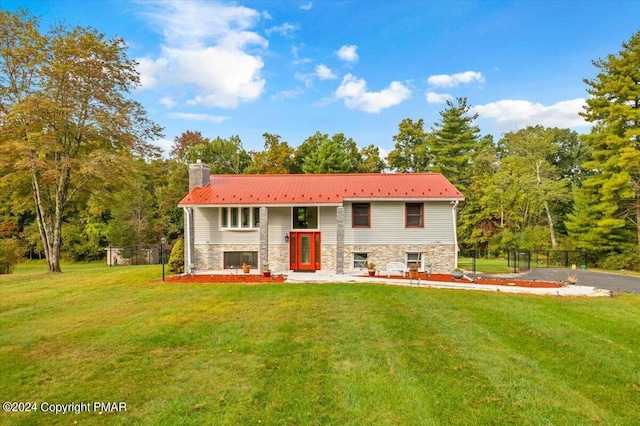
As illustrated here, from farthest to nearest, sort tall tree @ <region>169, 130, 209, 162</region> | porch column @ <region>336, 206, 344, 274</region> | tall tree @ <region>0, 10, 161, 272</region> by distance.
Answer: tall tree @ <region>169, 130, 209, 162</region>
tall tree @ <region>0, 10, 161, 272</region>
porch column @ <region>336, 206, 344, 274</region>

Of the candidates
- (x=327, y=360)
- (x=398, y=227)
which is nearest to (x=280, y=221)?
(x=398, y=227)

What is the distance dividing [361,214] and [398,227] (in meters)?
1.85

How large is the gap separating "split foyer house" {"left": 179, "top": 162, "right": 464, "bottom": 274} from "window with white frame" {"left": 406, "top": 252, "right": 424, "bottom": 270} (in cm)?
5

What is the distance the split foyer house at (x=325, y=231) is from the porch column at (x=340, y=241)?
401 millimetres

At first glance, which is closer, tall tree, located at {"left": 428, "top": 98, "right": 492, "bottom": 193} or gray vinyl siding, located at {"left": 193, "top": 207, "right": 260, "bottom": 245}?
gray vinyl siding, located at {"left": 193, "top": 207, "right": 260, "bottom": 245}

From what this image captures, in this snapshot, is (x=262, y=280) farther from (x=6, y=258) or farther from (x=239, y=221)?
(x=6, y=258)

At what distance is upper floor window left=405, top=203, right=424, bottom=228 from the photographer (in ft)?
51.7

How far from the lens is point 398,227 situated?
51.5ft

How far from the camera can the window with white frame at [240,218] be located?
51.6ft

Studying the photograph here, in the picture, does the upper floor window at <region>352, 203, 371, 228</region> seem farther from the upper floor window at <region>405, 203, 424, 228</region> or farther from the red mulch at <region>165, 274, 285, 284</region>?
the red mulch at <region>165, 274, 285, 284</region>

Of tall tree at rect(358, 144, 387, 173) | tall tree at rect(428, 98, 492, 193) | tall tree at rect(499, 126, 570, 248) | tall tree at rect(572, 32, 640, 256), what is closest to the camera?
tall tree at rect(572, 32, 640, 256)

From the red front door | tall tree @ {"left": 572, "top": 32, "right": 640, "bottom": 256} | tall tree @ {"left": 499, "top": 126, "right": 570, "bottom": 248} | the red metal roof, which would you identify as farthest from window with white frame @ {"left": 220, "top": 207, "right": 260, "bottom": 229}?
tall tree @ {"left": 499, "top": 126, "right": 570, "bottom": 248}

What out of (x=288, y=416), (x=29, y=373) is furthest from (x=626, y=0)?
(x=29, y=373)

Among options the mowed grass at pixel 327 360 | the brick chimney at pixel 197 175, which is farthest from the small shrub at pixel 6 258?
the mowed grass at pixel 327 360
